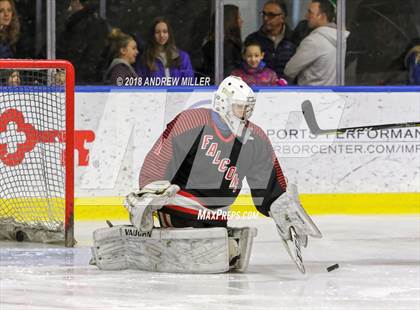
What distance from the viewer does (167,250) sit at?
6316 millimetres

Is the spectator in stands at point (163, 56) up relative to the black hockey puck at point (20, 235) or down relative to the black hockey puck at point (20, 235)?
up

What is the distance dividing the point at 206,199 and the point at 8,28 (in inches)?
106

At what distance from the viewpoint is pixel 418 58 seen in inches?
360

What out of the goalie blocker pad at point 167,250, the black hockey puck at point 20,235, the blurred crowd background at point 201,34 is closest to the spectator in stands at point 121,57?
the blurred crowd background at point 201,34

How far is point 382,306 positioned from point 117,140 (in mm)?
3313

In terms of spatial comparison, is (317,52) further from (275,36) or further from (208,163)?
(208,163)

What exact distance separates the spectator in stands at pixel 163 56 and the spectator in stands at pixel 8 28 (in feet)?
2.80

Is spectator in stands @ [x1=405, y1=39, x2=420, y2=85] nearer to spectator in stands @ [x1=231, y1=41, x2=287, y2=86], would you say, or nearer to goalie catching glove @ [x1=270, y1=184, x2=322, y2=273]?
spectator in stands @ [x1=231, y1=41, x2=287, y2=86]

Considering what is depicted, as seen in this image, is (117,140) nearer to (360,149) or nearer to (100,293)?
(360,149)

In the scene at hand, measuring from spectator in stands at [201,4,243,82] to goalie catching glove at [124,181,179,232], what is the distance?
111 inches

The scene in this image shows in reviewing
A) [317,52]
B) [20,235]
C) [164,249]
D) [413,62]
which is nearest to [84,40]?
[317,52]

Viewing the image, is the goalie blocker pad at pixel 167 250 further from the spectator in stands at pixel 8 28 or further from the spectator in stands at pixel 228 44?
the spectator in stands at pixel 228 44

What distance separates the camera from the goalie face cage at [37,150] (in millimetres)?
7441

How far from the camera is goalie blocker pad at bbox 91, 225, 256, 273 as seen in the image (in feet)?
20.6
